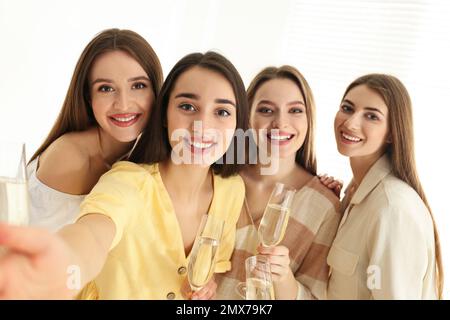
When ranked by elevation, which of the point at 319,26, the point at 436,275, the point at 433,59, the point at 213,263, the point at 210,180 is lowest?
the point at 436,275

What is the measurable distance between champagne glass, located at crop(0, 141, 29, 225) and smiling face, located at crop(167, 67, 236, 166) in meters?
0.34

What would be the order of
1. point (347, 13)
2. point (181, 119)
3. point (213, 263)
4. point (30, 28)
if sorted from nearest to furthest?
point (213, 263)
point (181, 119)
point (30, 28)
point (347, 13)

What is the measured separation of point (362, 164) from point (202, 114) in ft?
1.69

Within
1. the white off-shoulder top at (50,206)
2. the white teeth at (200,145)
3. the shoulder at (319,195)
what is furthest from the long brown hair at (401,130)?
the white off-shoulder top at (50,206)

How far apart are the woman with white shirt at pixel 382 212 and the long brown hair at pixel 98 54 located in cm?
53

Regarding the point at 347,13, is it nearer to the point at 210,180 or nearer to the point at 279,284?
the point at 210,180

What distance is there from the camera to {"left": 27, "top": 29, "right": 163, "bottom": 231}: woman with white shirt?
1.13 metres

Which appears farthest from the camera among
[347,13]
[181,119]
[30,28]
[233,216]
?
[347,13]

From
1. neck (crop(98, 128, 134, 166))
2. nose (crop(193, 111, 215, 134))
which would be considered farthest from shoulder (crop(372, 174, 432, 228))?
neck (crop(98, 128, 134, 166))

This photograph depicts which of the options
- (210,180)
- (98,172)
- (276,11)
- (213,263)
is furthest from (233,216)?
(276,11)

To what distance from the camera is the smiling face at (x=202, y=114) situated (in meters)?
1.04

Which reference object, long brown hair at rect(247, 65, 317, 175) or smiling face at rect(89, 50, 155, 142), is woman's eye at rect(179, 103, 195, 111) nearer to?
smiling face at rect(89, 50, 155, 142)

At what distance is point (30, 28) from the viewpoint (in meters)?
2.24

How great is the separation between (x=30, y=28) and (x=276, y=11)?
50.7 inches
